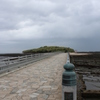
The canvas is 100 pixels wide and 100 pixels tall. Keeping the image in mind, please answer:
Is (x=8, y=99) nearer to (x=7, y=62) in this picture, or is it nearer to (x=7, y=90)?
(x=7, y=90)

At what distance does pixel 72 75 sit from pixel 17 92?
3.15 metres

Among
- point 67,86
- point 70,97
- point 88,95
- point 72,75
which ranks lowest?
point 88,95

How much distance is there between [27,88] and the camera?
710cm

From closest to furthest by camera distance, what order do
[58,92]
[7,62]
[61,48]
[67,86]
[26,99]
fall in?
[67,86]
[26,99]
[58,92]
[7,62]
[61,48]

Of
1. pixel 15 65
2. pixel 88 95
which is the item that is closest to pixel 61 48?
pixel 15 65

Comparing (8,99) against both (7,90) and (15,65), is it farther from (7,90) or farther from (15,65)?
(15,65)

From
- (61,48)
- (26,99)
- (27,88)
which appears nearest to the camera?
(26,99)

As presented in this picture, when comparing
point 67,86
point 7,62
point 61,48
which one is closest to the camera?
point 67,86

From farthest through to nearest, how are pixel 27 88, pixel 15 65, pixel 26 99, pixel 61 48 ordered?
pixel 61 48 → pixel 15 65 → pixel 27 88 → pixel 26 99

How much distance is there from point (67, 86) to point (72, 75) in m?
0.28

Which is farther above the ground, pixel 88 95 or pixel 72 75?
pixel 72 75

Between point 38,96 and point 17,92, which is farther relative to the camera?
point 17,92

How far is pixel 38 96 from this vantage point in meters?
6.01

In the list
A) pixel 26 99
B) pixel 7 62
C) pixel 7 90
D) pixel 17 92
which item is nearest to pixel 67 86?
pixel 26 99
